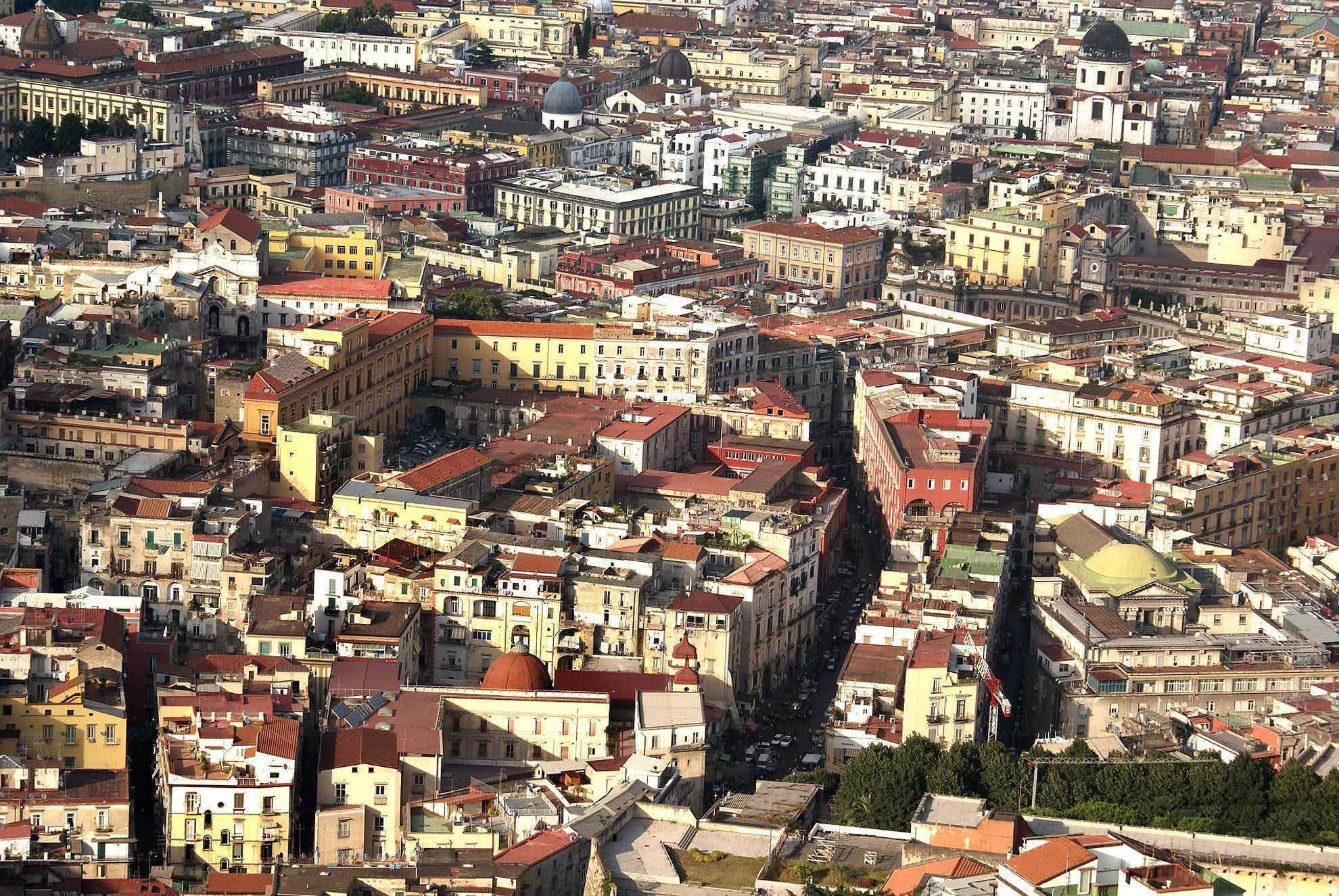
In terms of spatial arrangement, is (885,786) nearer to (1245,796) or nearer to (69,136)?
(1245,796)

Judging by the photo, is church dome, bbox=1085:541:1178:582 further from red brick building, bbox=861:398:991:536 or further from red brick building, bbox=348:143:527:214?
red brick building, bbox=348:143:527:214

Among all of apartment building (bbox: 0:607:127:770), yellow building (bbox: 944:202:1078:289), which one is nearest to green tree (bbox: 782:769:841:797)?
apartment building (bbox: 0:607:127:770)

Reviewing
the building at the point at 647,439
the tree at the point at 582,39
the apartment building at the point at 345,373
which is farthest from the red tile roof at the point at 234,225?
the tree at the point at 582,39

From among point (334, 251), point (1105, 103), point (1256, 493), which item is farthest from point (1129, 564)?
point (1105, 103)

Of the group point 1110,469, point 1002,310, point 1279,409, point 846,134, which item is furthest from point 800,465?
point 846,134

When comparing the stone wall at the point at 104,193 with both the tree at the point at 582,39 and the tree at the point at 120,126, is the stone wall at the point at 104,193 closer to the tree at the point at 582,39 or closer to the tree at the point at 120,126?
the tree at the point at 120,126

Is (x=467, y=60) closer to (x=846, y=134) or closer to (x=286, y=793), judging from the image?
(x=846, y=134)
